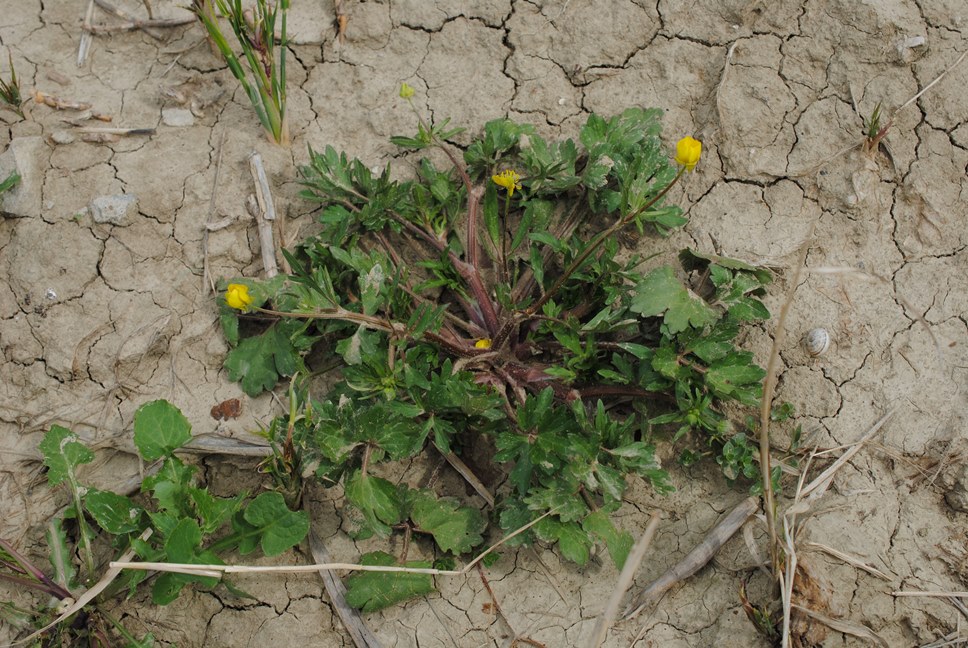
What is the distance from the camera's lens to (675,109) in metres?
3.37

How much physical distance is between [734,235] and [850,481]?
42.6 inches

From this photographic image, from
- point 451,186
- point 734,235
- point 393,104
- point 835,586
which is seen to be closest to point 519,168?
point 451,186

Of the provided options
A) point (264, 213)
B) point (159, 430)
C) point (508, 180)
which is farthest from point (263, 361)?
point (508, 180)

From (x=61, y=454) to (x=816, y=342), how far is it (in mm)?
2966

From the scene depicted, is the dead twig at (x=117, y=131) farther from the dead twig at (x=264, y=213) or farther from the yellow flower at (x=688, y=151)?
the yellow flower at (x=688, y=151)

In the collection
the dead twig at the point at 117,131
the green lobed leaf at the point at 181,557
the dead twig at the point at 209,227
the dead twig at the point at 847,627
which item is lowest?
the green lobed leaf at the point at 181,557

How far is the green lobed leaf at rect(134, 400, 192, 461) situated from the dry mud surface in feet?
0.54

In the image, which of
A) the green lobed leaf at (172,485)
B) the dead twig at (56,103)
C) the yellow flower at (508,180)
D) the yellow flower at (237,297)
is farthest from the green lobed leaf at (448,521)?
the dead twig at (56,103)

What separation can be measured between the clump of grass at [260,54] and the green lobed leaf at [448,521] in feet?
5.95

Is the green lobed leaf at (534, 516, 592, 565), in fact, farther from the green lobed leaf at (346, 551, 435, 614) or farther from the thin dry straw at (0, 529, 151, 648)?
the thin dry straw at (0, 529, 151, 648)

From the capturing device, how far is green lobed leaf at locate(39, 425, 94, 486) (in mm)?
2859

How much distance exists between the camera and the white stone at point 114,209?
330cm

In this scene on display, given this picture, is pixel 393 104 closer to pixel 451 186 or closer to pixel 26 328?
pixel 451 186

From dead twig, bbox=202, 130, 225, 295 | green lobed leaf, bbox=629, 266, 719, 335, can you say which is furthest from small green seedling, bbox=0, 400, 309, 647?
green lobed leaf, bbox=629, 266, 719, 335
